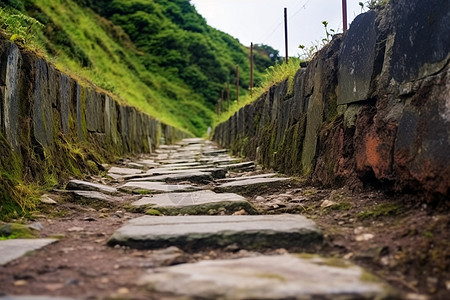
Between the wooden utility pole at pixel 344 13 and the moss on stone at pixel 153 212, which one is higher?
the wooden utility pole at pixel 344 13

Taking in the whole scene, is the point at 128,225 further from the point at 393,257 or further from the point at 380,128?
the point at 380,128

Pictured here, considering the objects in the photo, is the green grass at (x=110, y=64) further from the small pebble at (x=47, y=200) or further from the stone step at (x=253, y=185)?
the stone step at (x=253, y=185)

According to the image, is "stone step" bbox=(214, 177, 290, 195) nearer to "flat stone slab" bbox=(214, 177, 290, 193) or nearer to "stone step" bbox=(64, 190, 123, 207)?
"flat stone slab" bbox=(214, 177, 290, 193)

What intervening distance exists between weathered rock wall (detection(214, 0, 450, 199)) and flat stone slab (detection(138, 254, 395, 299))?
72 cm

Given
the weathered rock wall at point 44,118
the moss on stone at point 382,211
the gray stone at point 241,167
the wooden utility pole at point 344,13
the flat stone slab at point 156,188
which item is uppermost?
the wooden utility pole at point 344,13

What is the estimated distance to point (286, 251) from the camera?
185 cm

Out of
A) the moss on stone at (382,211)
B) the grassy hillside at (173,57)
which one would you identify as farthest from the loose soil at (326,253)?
the grassy hillside at (173,57)

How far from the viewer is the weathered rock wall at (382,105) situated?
198cm

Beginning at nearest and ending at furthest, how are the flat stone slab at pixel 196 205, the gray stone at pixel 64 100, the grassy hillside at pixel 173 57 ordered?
1. the flat stone slab at pixel 196 205
2. the gray stone at pixel 64 100
3. the grassy hillside at pixel 173 57

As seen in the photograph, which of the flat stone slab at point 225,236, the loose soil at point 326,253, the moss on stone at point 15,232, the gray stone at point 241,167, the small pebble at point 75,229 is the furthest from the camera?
the gray stone at point 241,167

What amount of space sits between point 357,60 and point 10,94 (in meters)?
2.50

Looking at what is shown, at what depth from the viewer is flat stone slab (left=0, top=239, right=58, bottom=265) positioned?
171cm

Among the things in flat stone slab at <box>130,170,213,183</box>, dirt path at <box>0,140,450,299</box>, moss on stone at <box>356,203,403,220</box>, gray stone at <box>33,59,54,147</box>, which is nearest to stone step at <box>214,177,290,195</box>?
dirt path at <box>0,140,450,299</box>

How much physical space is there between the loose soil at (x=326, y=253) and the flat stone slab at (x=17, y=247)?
0.04m
